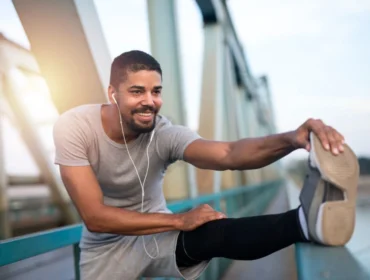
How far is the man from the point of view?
1726 millimetres

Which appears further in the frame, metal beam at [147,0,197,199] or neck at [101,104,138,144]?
metal beam at [147,0,197,199]

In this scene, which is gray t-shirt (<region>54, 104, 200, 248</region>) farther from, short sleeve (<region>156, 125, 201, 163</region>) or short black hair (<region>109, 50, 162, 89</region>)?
short black hair (<region>109, 50, 162, 89</region>)

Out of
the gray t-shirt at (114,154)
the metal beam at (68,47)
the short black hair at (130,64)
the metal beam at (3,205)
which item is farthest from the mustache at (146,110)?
the metal beam at (3,205)

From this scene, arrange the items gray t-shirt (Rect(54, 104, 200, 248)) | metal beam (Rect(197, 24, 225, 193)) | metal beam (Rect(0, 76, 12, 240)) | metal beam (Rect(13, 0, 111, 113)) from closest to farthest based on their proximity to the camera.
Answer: gray t-shirt (Rect(54, 104, 200, 248)) < metal beam (Rect(13, 0, 111, 113)) < metal beam (Rect(197, 24, 225, 193)) < metal beam (Rect(0, 76, 12, 240))

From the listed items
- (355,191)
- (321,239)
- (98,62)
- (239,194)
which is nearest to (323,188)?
(355,191)

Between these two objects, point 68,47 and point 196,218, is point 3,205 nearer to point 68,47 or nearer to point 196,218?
point 68,47

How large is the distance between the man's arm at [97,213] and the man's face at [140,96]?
0.83 ft

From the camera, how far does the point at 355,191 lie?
1.86 m

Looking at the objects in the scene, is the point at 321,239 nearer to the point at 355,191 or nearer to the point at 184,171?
the point at 355,191

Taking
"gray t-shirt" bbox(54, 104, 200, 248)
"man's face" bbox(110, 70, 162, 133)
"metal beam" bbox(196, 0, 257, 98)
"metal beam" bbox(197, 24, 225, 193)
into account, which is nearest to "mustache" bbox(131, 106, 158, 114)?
"man's face" bbox(110, 70, 162, 133)

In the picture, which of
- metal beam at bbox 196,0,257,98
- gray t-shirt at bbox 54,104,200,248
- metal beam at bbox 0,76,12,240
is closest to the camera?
gray t-shirt at bbox 54,104,200,248

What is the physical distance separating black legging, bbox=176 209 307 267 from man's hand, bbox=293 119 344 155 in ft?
1.03

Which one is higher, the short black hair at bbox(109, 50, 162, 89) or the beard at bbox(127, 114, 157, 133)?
the short black hair at bbox(109, 50, 162, 89)

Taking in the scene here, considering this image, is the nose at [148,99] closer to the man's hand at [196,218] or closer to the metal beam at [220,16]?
the man's hand at [196,218]
